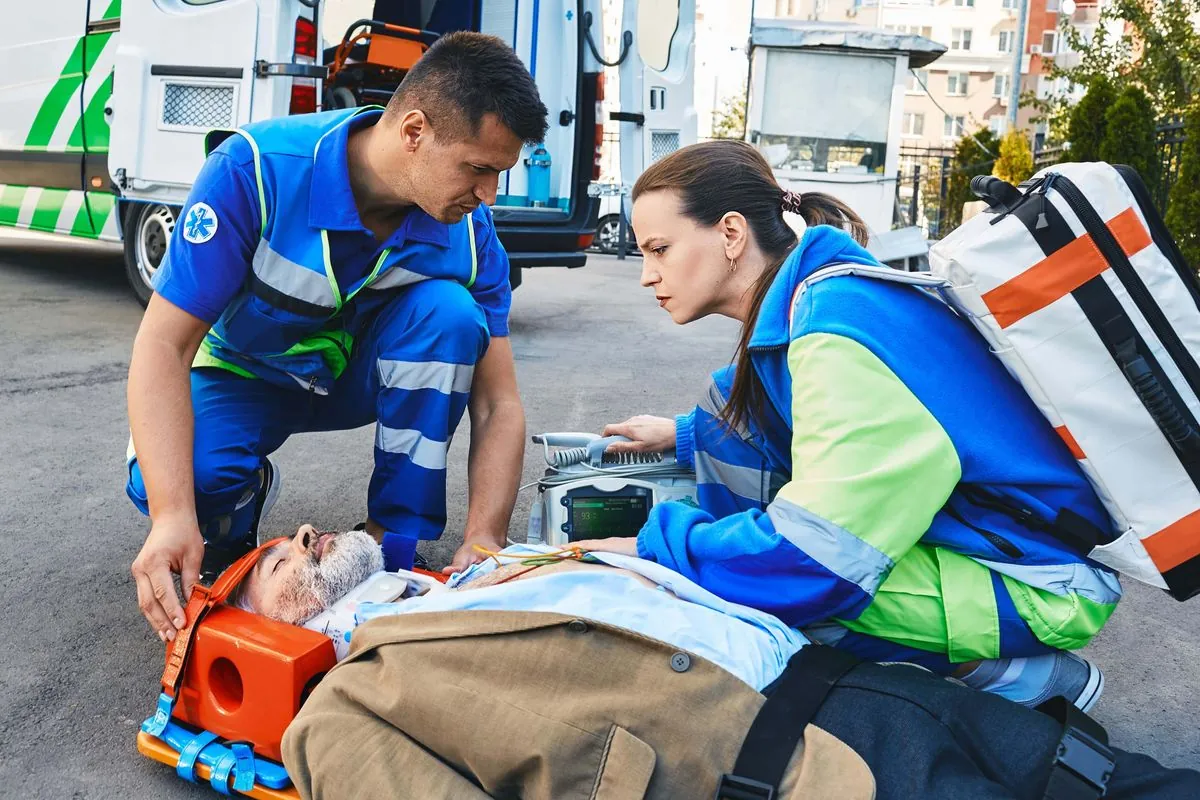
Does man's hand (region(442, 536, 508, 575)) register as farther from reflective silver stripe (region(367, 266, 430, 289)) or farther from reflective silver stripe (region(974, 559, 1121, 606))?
reflective silver stripe (region(974, 559, 1121, 606))

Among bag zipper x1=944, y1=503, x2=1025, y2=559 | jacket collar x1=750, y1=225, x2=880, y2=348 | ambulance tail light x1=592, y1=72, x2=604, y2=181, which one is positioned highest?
ambulance tail light x1=592, y1=72, x2=604, y2=181

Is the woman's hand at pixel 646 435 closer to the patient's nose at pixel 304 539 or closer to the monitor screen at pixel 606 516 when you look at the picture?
the monitor screen at pixel 606 516

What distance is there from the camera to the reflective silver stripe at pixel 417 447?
108 inches

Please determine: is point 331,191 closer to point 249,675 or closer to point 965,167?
point 249,675

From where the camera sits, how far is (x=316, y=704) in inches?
68.2

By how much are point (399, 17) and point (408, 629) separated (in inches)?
224

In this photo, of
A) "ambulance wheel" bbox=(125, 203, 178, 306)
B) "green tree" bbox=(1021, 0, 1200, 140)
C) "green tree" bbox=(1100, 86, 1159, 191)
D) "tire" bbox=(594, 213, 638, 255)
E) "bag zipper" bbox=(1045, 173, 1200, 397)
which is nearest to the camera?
"bag zipper" bbox=(1045, 173, 1200, 397)

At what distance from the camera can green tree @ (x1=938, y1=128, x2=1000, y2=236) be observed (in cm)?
1752

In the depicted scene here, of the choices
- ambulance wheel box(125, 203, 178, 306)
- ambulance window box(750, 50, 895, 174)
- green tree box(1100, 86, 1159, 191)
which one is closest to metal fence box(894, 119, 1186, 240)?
green tree box(1100, 86, 1159, 191)

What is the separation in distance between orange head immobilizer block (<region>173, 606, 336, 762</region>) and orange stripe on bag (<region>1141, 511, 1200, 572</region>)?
136 centimetres

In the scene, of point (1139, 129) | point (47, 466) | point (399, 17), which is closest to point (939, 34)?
point (1139, 129)

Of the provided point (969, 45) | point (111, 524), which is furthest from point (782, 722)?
point (969, 45)

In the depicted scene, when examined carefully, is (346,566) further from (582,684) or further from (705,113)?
(705,113)

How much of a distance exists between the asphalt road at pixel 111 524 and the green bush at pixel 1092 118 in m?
5.35
